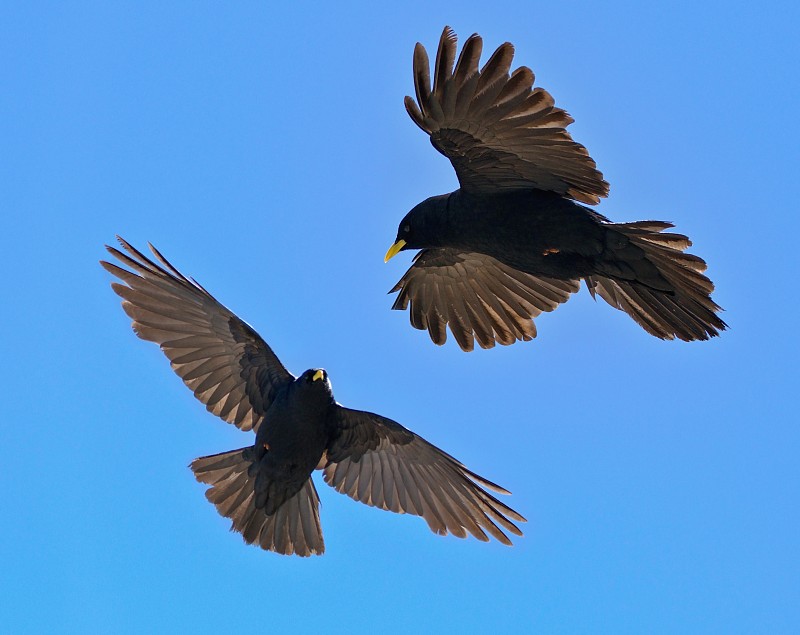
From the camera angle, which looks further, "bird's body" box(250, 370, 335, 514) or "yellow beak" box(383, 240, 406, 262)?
"yellow beak" box(383, 240, 406, 262)

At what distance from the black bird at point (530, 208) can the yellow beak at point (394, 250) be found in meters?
0.01

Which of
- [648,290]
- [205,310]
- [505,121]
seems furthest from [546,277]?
[205,310]

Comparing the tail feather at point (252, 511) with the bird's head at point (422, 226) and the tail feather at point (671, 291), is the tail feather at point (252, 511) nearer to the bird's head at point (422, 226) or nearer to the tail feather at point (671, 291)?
the bird's head at point (422, 226)

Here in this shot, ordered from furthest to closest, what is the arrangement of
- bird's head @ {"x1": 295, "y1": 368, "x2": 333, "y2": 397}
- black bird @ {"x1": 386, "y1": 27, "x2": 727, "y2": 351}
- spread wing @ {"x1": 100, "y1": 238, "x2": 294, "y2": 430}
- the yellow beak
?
the yellow beak < spread wing @ {"x1": 100, "y1": 238, "x2": 294, "y2": 430} < bird's head @ {"x1": 295, "y1": 368, "x2": 333, "y2": 397} < black bird @ {"x1": 386, "y1": 27, "x2": 727, "y2": 351}

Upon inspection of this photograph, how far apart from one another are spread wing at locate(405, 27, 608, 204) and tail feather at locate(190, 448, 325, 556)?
285 cm

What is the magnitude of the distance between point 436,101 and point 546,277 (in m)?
2.05

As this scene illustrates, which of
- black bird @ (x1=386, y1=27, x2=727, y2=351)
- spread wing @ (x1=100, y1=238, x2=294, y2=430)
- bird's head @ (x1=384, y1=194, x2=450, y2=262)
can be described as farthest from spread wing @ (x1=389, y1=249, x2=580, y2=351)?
spread wing @ (x1=100, y1=238, x2=294, y2=430)

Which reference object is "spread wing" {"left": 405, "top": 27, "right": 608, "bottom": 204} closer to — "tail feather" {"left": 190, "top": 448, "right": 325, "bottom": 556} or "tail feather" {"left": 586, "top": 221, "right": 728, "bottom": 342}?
"tail feather" {"left": 586, "top": 221, "right": 728, "bottom": 342}

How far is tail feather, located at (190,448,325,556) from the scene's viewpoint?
10414 mm

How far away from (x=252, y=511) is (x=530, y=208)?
325 centimetres

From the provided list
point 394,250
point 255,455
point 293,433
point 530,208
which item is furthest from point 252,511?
point 530,208

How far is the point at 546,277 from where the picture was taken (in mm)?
10664

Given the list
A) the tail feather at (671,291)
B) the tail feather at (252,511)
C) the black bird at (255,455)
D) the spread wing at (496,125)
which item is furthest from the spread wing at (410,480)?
the spread wing at (496,125)

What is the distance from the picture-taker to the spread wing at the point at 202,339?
33.7 feet
